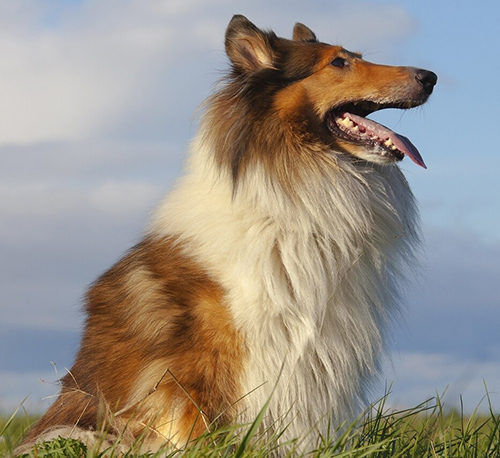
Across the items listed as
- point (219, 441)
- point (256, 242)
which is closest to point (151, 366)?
point (219, 441)

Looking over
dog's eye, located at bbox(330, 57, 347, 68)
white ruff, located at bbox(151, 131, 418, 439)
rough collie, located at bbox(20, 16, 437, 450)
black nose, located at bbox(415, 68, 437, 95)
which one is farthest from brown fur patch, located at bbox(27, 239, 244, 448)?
black nose, located at bbox(415, 68, 437, 95)

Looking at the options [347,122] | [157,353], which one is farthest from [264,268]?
[347,122]

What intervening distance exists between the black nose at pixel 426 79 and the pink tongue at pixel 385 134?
44 cm

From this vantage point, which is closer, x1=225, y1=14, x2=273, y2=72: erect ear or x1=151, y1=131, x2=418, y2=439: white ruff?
x1=151, y1=131, x2=418, y2=439: white ruff

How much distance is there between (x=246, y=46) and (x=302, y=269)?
163cm

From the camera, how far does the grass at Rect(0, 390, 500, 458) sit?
363 centimetres

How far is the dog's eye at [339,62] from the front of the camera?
483cm

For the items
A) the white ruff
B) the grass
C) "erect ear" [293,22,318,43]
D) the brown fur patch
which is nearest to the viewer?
the grass

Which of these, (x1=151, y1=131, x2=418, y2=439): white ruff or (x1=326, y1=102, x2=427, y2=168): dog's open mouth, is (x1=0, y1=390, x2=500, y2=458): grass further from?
(x1=326, y1=102, x2=427, y2=168): dog's open mouth

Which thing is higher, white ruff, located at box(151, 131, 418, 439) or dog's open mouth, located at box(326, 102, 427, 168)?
dog's open mouth, located at box(326, 102, 427, 168)

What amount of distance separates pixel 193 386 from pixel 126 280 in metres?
0.93

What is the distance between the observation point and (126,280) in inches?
184

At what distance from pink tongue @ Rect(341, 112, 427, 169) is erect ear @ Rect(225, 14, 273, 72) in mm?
671

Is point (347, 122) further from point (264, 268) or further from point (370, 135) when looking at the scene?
point (264, 268)
